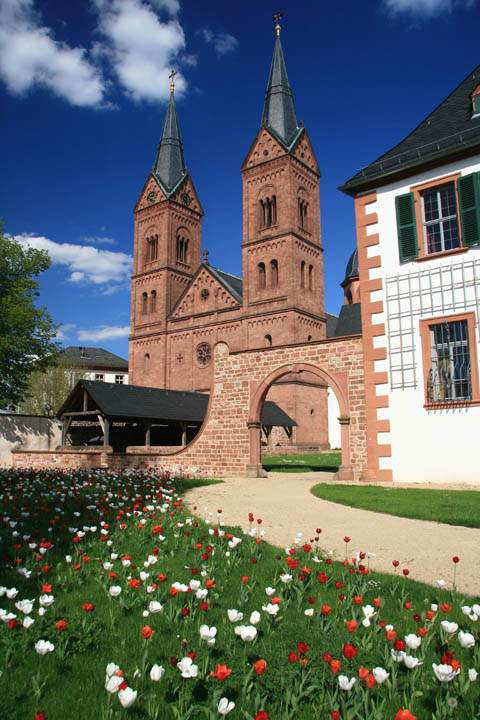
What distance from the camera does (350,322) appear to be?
42.6 metres

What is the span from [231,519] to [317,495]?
344 cm

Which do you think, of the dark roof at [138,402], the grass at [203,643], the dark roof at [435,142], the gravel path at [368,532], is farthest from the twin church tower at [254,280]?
the grass at [203,643]

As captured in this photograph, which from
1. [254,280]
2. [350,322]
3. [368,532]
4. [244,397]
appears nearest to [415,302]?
[244,397]

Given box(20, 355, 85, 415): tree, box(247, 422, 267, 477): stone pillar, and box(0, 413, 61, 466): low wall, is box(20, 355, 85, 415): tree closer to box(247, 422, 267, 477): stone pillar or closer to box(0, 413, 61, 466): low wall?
box(0, 413, 61, 466): low wall

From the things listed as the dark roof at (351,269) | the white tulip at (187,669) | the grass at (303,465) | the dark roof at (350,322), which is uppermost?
the dark roof at (351,269)

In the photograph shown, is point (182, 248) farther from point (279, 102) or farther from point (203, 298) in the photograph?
point (279, 102)

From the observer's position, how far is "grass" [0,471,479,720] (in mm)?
2393

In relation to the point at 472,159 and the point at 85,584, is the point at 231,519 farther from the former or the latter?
the point at 472,159

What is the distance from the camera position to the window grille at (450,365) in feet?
43.8

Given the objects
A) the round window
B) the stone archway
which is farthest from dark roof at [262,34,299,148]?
the stone archway

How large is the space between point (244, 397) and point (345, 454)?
4.02m

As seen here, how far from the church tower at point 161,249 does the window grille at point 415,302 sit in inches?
1339

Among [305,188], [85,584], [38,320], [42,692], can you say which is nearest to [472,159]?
[85,584]

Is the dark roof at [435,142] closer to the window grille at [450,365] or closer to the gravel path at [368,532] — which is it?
the window grille at [450,365]
